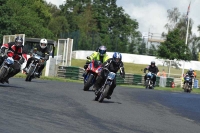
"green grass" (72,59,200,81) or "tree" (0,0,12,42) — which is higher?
"tree" (0,0,12,42)

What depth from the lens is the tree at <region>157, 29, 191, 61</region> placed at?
7719cm

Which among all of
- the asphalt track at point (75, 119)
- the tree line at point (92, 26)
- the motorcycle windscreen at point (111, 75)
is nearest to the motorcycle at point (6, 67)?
the asphalt track at point (75, 119)

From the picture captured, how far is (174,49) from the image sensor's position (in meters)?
77.2

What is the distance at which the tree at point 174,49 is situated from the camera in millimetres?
77188

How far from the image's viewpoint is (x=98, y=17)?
135750mm

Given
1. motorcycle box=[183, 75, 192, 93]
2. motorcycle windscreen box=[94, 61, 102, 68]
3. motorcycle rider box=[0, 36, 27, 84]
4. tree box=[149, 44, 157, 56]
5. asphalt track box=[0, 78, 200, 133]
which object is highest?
tree box=[149, 44, 157, 56]

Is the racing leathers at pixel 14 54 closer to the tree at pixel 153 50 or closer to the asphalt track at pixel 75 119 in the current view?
the asphalt track at pixel 75 119

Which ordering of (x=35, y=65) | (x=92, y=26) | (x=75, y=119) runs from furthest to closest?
(x=92, y=26)
(x=35, y=65)
(x=75, y=119)

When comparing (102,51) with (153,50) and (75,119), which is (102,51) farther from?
(153,50)

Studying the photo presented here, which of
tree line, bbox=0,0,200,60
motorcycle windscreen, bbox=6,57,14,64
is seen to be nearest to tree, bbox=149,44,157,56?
tree line, bbox=0,0,200,60

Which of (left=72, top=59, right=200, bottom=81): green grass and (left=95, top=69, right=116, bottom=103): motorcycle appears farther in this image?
(left=72, top=59, right=200, bottom=81): green grass

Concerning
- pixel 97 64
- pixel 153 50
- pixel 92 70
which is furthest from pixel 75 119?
pixel 153 50

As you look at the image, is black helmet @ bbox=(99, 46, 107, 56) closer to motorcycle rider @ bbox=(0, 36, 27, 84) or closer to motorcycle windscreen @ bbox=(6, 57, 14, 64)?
motorcycle rider @ bbox=(0, 36, 27, 84)

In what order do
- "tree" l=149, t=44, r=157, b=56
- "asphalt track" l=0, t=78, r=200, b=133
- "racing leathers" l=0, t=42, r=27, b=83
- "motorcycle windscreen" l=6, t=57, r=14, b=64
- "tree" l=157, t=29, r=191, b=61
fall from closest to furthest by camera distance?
"asphalt track" l=0, t=78, r=200, b=133 → "motorcycle windscreen" l=6, t=57, r=14, b=64 → "racing leathers" l=0, t=42, r=27, b=83 → "tree" l=157, t=29, r=191, b=61 → "tree" l=149, t=44, r=157, b=56
